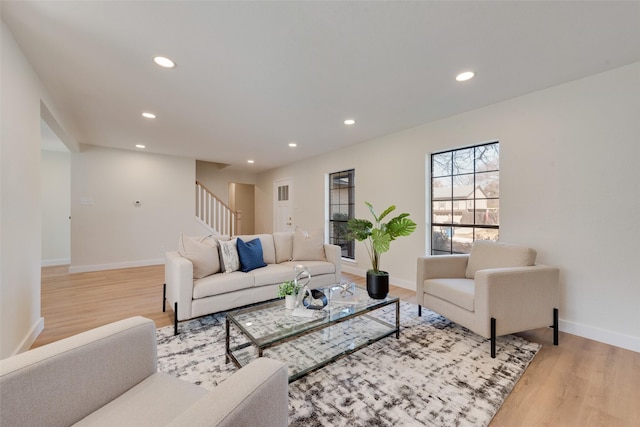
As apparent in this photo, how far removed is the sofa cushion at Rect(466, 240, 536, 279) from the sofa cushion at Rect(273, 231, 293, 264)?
7.36ft

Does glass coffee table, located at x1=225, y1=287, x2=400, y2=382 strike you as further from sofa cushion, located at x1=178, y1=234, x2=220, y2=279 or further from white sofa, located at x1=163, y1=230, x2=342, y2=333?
sofa cushion, located at x1=178, y1=234, x2=220, y2=279

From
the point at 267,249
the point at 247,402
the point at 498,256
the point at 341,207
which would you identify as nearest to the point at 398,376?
the point at 247,402

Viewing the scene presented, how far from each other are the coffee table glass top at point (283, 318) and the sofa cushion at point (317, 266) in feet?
3.39

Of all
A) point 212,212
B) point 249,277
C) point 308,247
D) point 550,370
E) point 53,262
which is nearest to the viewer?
point 550,370

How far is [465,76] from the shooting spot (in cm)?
240

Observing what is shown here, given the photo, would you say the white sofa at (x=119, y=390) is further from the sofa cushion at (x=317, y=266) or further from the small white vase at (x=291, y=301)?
the sofa cushion at (x=317, y=266)

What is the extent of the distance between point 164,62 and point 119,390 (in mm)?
2357

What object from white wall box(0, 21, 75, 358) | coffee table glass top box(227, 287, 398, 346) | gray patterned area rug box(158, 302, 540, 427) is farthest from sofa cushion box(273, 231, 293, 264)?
white wall box(0, 21, 75, 358)

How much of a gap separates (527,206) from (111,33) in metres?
4.04

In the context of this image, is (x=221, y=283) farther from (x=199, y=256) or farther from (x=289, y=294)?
(x=289, y=294)

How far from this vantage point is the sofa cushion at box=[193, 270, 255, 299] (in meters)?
2.56

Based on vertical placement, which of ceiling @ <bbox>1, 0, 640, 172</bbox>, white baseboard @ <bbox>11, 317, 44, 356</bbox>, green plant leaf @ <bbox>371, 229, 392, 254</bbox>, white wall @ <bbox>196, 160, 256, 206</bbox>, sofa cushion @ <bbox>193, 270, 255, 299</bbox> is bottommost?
white baseboard @ <bbox>11, 317, 44, 356</bbox>

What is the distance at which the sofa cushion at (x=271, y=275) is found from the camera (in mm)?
2952

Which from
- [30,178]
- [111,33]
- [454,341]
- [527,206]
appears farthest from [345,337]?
[30,178]
